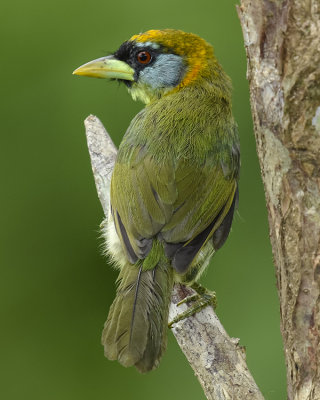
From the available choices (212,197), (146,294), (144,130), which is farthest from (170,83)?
(146,294)

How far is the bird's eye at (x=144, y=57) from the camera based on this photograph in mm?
3947

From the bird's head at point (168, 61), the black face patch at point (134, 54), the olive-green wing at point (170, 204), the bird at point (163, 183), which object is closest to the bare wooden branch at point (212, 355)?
the bird at point (163, 183)

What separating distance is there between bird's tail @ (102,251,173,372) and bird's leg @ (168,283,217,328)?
0.18 meters

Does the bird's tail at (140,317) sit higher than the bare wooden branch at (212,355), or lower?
higher

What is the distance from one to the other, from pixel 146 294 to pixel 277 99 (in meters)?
1.12

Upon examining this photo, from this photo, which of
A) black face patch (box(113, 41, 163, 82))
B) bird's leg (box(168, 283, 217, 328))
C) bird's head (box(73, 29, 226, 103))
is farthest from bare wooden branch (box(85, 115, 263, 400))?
black face patch (box(113, 41, 163, 82))

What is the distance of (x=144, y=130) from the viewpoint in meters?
3.66

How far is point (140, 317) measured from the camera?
297 centimetres

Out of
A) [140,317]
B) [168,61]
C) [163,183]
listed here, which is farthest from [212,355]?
[168,61]

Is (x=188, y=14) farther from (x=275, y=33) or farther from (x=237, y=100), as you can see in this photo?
(x=275, y=33)

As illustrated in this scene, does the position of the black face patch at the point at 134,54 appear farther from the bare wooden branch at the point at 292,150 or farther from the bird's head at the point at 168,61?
the bare wooden branch at the point at 292,150

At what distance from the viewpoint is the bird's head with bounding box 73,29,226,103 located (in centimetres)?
390

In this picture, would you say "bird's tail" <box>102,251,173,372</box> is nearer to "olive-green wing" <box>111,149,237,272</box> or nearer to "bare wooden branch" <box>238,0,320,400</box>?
"olive-green wing" <box>111,149,237,272</box>

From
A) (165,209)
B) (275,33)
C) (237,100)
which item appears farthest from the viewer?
(237,100)
